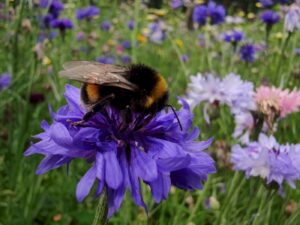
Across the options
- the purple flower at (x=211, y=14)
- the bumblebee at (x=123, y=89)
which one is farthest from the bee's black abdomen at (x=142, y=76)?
the purple flower at (x=211, y=14)

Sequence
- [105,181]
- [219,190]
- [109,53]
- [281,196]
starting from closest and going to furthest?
1. [105,181]
2. [281,196]
3. [219,190]
4. [109,53]

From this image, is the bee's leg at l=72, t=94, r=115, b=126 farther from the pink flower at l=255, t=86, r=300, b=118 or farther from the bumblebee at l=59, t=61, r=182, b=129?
the pink flower at l=255, t=86, r=300, b=118

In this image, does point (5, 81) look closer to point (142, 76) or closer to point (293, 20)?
point (293, 20)

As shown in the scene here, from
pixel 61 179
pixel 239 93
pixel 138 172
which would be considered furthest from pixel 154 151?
pixel 61 179

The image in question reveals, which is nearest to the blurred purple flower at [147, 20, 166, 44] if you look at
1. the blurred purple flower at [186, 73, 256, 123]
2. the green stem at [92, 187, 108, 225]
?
the blurred purple flower at [186, 73, 256, 123]

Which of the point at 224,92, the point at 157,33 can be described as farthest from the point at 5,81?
the point at 157,33

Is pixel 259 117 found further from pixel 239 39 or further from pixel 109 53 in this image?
pixel 109 53
